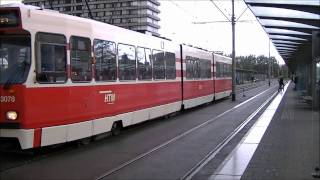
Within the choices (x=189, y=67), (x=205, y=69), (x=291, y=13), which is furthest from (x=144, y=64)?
(x=205, y=69)

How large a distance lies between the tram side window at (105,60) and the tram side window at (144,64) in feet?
7.73

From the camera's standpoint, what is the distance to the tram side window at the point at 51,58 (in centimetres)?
1151

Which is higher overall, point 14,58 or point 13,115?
point 14,58

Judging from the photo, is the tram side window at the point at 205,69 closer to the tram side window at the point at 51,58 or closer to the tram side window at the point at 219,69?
the tram side window at the point at 219,69

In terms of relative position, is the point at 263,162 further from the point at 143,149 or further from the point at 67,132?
the point at 67,132

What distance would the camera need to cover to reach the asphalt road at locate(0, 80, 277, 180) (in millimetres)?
10350

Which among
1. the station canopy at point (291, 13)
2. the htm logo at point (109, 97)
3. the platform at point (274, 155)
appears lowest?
the platform at point (274, 155)

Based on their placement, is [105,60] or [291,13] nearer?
[105,60]

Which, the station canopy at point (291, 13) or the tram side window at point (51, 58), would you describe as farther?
the station canopy at point (291, 13)

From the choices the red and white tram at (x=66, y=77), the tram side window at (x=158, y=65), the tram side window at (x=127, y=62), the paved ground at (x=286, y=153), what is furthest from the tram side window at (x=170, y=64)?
the paved ground at (x=286, y=153)

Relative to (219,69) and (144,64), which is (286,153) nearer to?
(144,64)

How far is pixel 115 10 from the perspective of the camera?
19.2 m

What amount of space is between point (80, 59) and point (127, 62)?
3.39 meters

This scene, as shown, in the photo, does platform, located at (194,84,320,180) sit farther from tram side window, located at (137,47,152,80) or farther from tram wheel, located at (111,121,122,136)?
tram side window, located at (137,47,152,80)
